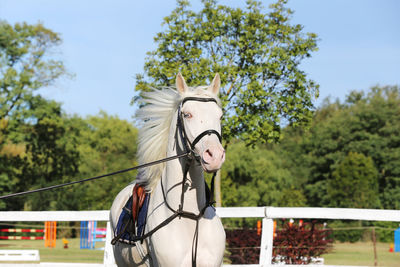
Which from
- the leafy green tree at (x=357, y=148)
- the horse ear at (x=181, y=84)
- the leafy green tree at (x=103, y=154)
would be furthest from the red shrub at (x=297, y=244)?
the leafy green tree at (x=357, y=148)

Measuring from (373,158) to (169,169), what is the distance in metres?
46.9

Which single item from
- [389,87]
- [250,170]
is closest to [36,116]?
[250,170]

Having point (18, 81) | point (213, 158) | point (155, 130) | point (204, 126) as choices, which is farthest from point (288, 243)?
point (18, 81)

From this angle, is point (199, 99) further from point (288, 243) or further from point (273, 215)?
point (288, 243)

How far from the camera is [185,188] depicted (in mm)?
4910

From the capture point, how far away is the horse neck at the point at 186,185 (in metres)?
4.89

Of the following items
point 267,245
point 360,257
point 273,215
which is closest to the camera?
point 267,245

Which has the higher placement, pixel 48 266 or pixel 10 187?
pixel 10 187

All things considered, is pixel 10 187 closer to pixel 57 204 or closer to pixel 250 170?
pixel 57 204

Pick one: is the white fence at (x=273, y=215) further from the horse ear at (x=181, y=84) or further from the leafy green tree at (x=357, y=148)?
the leafy green tree at (x=357, y=148)

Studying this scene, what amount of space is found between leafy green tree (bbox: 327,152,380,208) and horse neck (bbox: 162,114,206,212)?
39135mm

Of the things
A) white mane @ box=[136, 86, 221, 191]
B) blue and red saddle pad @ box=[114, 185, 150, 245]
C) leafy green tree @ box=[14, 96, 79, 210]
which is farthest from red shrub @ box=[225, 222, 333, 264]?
leafy green tree @ box=[14, 96, 79, 210]

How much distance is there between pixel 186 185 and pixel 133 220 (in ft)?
3.15

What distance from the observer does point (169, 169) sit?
5016 millimetres
